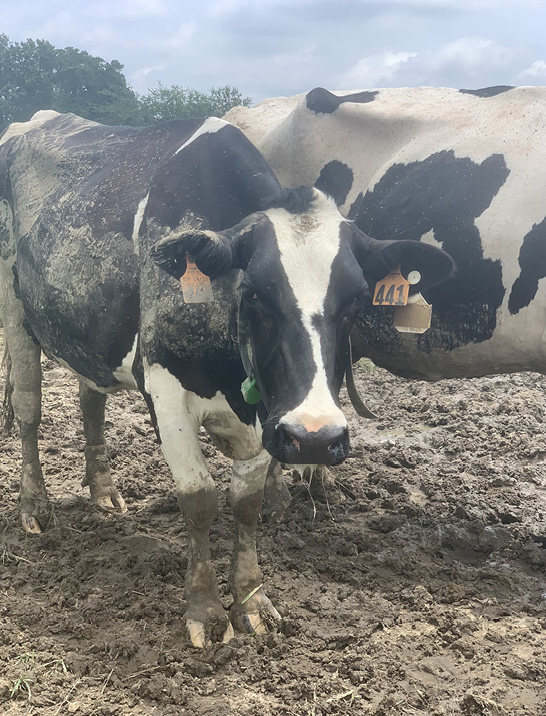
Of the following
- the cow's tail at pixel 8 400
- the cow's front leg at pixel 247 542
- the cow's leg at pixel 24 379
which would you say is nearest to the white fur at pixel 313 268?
the cow's front leg at pixel 247 542

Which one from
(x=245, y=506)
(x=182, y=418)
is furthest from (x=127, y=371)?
(x=245, y=506)

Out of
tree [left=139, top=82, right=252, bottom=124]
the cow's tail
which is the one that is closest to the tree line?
tree [left=139, top=82, right=252, bottom=124]

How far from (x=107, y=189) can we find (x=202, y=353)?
1.33 m

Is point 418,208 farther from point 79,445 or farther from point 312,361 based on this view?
point 79,445

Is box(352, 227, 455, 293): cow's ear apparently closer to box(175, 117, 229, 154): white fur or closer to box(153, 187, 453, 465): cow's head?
box(153, 187, 453, 465): cow's head

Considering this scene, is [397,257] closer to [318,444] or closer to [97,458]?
[318,444]

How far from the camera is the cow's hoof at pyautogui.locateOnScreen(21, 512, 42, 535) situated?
4.33 meters

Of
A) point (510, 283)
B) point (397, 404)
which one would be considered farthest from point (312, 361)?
point (397, 404)

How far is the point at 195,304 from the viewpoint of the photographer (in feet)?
10.4

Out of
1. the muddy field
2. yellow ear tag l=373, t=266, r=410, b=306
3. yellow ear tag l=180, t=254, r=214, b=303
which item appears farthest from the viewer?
yellow ear tag l=373, t=266, r=410, b=306

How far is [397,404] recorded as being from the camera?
6.75 metres

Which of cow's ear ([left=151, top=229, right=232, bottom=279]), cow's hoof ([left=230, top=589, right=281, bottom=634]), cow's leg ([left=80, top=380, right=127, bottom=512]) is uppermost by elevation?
cow's ear ([left=151, top=229, right=232, bottom=279])

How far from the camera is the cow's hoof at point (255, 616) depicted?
129 inches

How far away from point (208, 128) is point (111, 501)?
2.59 metres
